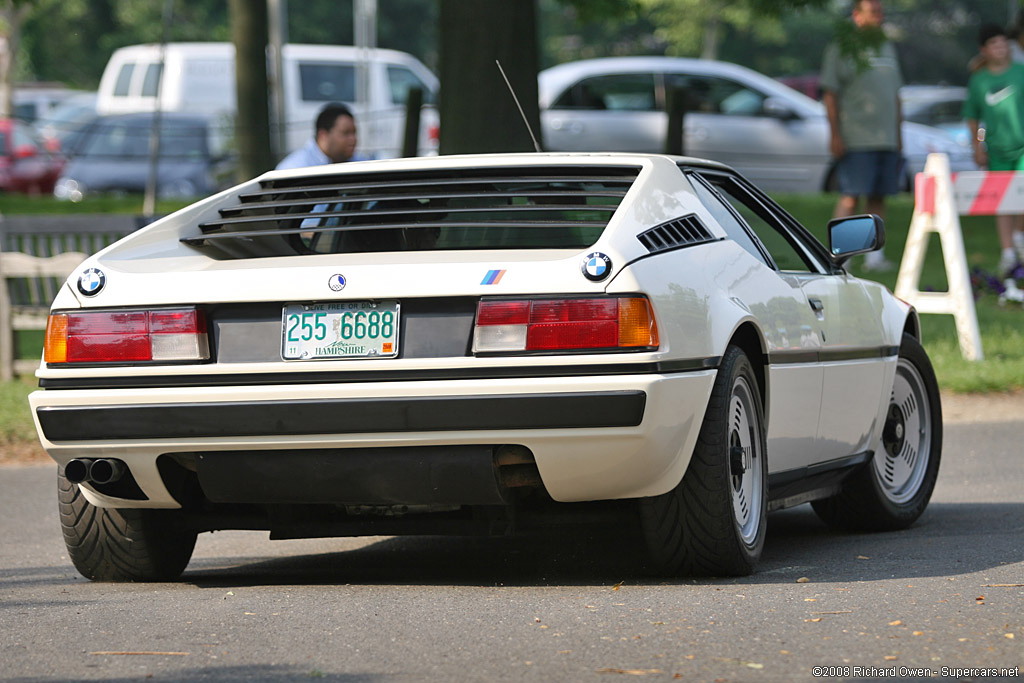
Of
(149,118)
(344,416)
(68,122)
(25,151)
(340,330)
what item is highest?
(340,330)

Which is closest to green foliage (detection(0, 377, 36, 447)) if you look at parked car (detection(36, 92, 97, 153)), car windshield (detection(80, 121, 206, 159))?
car windshield (detection(80, 121, 206, 159))

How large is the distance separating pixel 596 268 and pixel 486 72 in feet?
23.4

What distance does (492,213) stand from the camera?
18.6 ft

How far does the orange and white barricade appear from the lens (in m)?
11.4

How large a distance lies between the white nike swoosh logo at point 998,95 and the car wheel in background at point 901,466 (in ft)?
25.7

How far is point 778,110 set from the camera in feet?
71.3

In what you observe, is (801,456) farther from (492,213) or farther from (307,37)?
(307,37)

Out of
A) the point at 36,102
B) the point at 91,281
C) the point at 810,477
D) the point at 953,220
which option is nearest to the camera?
the point at 91,281

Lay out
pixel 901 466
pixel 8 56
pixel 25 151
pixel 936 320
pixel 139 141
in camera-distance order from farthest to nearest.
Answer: pixel 8 56 → pixel 25 151 → pixel 139 141 → pixel 936 320 → pixel 901 466

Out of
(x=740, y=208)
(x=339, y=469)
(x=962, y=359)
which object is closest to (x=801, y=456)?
(x=740, y=208)

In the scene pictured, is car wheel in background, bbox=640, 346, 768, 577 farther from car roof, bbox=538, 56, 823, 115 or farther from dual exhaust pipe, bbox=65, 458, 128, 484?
car roof, bbox=538, 56, 823, 115

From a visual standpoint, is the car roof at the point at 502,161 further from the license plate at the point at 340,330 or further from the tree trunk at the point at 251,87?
the tree trunk at the point at 251,87

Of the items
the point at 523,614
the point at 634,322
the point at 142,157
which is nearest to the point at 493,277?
the point at 634,322

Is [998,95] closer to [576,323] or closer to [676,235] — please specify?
[676,235]
